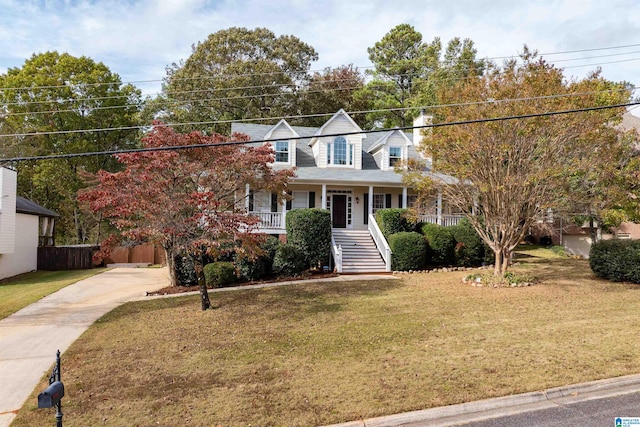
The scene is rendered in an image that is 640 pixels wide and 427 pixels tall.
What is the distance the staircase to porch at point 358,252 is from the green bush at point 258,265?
3.10 meters

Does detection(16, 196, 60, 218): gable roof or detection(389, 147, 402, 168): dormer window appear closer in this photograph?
detection(16, 196, 60, 218): gable roof

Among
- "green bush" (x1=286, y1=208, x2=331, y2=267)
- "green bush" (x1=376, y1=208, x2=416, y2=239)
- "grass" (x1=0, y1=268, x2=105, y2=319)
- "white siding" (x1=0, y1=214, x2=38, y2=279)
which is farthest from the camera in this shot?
"white siding" (x1=0, y1=214, x2=38, y2=279)

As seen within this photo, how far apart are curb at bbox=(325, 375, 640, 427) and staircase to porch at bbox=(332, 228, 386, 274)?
1068 centimetres

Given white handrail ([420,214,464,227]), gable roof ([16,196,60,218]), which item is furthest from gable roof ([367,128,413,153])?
gable roof ([16,196,60,218])

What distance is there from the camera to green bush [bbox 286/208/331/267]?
1644 centimetres

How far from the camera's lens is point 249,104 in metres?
31.4

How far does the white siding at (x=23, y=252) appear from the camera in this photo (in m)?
18.3

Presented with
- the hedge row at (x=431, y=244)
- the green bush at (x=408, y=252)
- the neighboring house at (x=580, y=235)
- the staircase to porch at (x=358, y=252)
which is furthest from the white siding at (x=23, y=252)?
the neighboring house at (x=580, y=235)

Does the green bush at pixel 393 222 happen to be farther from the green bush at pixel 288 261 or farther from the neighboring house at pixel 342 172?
the green bush at pixel 288 261

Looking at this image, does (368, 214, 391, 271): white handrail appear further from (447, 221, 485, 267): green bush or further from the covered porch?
(447, 221, 485, 267): green bush

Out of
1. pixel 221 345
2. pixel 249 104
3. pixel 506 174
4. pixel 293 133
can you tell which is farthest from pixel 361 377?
pixel 249 104

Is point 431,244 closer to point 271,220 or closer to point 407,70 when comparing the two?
point 271,220

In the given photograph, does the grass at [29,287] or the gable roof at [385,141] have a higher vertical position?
the gable roof at [385,141]

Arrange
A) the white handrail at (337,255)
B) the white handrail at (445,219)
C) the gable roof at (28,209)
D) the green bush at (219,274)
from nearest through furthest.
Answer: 1. the green bush at (219,274)
2. the white handrail at (337,255)
3. the gable roof at (28,209)
4. the white handrail at (445,219)
